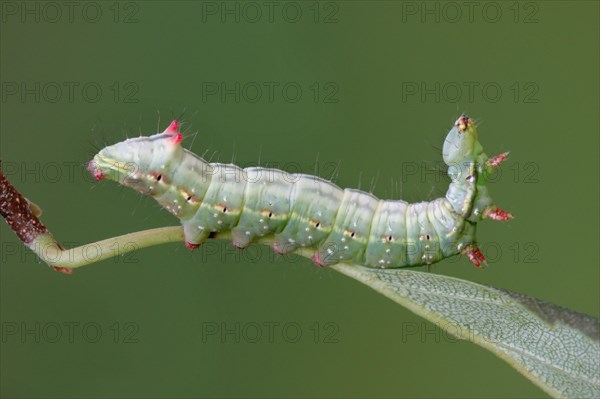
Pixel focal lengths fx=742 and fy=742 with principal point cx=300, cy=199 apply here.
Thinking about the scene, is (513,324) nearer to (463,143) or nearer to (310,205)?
(463,143)

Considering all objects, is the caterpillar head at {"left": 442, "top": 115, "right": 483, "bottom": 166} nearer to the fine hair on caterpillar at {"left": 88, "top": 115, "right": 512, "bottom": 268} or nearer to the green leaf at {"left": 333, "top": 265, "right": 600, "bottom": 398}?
the fine hair on caterpillar at {"left": 88, "top": 115, "right": 512, "bottom": 268}

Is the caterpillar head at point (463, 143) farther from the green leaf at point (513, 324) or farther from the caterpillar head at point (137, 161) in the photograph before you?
the caterpillar head at point (137, 161)

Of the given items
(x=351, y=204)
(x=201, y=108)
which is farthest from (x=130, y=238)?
(x=201, y=108)

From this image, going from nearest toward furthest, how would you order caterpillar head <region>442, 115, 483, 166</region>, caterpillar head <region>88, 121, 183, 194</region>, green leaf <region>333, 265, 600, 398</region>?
green leaf <region>333, 265, 600, 398</region> < caterpillar head <region>88, 121, 183, 194</region> < caterpillar head <region>442, 115, 483, 166</region>

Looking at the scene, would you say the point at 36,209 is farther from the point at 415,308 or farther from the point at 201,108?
the point at 201,108

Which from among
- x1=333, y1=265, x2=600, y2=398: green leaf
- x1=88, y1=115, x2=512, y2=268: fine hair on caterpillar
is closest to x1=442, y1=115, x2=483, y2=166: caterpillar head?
x1=88, y1=115, x2=512, y2=268: fine hair on caterpillar

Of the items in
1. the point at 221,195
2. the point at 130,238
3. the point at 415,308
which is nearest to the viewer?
the point at 130,238

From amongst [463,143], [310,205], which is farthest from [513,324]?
[310,205]
